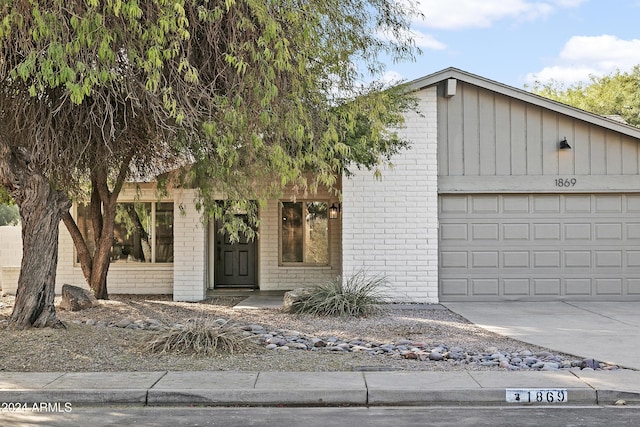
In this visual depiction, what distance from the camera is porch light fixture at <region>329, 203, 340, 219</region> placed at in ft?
55.6

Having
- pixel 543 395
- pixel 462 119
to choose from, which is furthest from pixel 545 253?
pixel 543 395

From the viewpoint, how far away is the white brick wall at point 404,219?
14523mm

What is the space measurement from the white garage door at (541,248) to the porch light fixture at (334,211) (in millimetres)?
3040

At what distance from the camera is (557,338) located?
10.2 meters

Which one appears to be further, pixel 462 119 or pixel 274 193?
pixel 462 119

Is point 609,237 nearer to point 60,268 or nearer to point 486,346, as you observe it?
point 486,346

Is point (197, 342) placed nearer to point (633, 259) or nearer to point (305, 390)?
point (305, 390)

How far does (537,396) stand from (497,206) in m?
8.27

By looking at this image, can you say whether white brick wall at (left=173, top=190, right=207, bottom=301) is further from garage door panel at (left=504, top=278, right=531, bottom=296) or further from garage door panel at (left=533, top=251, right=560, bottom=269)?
garage door panel at (left=533, top=251, right=560, bottom=269)

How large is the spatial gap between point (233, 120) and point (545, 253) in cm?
905

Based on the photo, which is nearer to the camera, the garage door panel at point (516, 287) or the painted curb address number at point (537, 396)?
the painted curb address number at point (537, 396)

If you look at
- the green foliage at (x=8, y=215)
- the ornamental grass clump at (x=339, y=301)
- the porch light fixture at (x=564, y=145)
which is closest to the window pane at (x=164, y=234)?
the ornamental grass clump at (x=339, y=301)

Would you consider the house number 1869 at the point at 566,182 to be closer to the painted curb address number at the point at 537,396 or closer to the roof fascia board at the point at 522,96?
the roof fascia board at the point at 522,96

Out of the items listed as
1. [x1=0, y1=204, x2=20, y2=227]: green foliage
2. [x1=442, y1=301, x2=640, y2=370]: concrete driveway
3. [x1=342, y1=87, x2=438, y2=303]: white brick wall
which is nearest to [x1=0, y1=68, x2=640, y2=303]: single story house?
[x1=342, y1=87, x2=438, y2=303]: white brick wall
